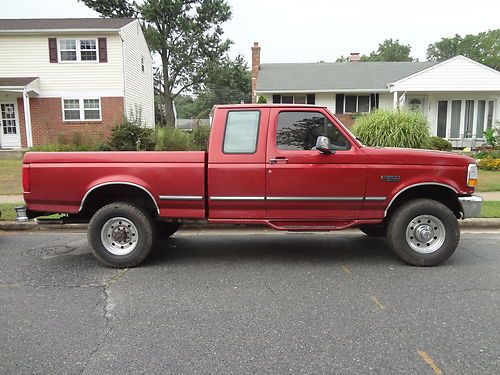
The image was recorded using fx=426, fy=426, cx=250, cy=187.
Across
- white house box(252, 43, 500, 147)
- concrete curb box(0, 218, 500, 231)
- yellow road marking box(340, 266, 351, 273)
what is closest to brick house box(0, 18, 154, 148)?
white house box(252, 43, 500, 147)

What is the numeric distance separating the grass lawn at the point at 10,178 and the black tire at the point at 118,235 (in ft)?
22.2

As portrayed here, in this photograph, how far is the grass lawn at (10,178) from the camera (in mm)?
11227

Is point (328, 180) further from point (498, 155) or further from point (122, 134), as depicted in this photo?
point (498, 155)

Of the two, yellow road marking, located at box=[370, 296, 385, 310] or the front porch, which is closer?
yellow road marking, located at box=[370, 296, 385, 310]

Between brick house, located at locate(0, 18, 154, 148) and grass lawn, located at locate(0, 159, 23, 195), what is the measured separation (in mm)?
5899

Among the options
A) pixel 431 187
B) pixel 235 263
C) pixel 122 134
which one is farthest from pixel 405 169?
pixel 122 134

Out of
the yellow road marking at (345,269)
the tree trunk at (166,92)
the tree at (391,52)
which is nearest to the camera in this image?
the yellow road marking at (345,269)

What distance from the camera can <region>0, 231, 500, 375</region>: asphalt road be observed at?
10.4 feet

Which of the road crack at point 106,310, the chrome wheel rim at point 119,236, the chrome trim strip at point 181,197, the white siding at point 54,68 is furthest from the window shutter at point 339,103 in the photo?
the road crack at point 106,310

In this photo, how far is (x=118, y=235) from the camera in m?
5.46

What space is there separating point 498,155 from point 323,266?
47.4ft

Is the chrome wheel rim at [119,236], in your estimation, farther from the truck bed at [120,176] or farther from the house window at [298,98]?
the house window at [298,98]

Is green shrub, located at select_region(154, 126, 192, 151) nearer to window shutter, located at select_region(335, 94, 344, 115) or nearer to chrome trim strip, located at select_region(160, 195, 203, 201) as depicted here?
chrome trim strip, located at select_region(160, 195, 203, 201)

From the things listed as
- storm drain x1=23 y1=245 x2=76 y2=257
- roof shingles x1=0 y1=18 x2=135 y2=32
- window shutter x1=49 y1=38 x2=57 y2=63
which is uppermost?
roof shingles x1=0 y1=18 x2=135 y2=32
